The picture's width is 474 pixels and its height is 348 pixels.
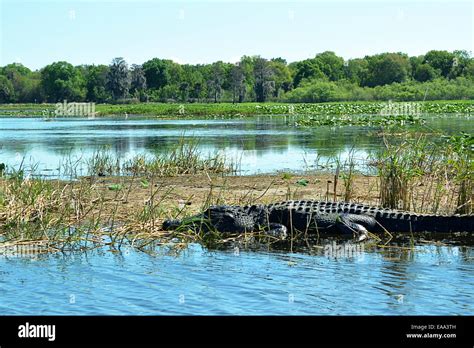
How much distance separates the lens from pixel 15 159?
63.9 feet

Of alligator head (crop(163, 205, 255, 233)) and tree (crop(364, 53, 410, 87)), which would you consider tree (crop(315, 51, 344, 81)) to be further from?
alligator head (crop(163, 205, 255, 233))

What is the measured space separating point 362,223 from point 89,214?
4.01m

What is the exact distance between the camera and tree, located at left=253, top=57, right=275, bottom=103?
303 ft

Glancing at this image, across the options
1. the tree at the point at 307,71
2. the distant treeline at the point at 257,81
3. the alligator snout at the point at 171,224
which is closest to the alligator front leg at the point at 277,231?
the alligator snout at the point at 171,224

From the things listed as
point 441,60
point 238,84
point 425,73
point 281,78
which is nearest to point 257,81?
point 238,84

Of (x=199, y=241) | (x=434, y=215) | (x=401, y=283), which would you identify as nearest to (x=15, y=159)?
(x=199, y=241)

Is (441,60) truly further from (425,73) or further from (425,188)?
(425,188)

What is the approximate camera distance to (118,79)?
9400 centimetres

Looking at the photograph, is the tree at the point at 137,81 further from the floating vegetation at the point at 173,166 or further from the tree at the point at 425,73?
the floating vegetation at the point at 173,166

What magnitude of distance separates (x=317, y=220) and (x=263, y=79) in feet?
285

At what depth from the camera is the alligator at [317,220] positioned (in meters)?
8.88

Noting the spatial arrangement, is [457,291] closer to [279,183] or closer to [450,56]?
[279,183]

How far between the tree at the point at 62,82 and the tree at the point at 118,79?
309 inches
